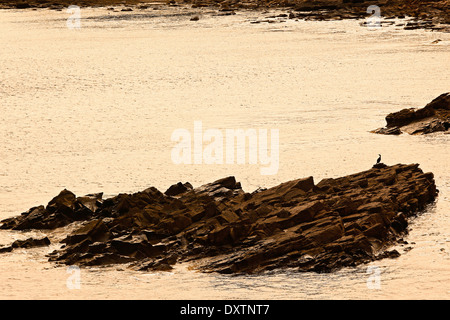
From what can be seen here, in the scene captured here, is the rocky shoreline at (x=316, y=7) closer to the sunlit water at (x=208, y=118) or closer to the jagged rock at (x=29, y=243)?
the sunlit water at (x=208, y=118)

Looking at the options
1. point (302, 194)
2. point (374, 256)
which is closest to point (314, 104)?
point (302, 194)

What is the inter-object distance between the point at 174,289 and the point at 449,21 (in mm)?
42546

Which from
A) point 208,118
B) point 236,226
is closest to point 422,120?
point 208,118

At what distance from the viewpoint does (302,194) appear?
14836mm

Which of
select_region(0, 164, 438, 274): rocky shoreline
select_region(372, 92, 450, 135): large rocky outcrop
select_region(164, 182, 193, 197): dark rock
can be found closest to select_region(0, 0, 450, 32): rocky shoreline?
select_region(372, 92, 450, 135): large rocky outcrop

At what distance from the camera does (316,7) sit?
202 feet

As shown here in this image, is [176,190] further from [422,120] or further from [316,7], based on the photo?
[316,7]

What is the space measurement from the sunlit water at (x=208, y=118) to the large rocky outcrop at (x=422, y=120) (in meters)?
0.59

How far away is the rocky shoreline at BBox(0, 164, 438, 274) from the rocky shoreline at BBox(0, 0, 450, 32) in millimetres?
35515

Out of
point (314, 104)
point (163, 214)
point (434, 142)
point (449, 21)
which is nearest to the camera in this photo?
point (163, 214)

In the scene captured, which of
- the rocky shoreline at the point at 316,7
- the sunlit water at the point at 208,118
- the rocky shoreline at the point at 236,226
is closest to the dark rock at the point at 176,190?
the rocky shoreline at the point at 236,226

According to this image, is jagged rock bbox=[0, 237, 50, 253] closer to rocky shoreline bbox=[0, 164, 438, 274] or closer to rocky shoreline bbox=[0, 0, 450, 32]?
rocky shoreline bbox=[0, 164, 438, 274]

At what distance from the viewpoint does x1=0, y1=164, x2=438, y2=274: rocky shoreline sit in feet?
42.1
